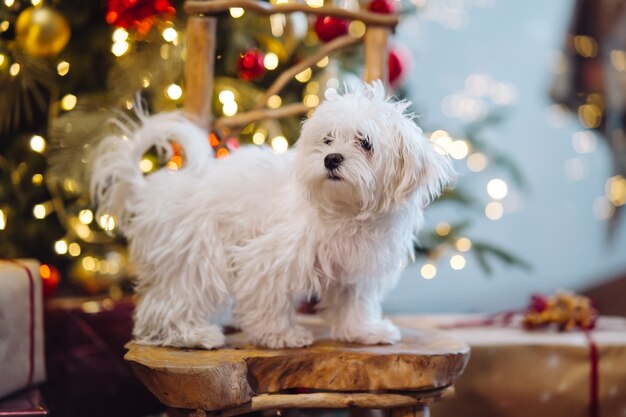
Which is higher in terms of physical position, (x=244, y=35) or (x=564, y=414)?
(x=244, y=35)

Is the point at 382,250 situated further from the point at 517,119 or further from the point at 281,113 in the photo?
the point at 517,119

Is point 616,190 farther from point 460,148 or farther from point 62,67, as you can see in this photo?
point 62,67

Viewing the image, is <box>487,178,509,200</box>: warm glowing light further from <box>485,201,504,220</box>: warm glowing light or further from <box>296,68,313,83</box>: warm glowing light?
<box>296,68,313,83</box>: warm glowing light

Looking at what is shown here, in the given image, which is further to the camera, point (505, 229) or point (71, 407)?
point (505, 229)

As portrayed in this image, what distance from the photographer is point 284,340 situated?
59.3 inches

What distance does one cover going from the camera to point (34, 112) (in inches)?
92.5

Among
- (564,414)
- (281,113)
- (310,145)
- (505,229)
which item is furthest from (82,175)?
(505,229)

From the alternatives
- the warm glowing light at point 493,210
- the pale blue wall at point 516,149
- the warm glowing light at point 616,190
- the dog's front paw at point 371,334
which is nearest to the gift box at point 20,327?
the dog's front paw at point 371,334

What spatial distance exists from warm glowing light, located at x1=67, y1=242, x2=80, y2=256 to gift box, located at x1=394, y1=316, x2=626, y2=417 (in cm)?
116

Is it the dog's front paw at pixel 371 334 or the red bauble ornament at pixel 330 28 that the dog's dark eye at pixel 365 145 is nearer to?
the dog's front paw at pixel 371 334

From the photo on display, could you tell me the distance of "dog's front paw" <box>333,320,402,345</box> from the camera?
1554mm

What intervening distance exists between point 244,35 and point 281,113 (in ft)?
1.79

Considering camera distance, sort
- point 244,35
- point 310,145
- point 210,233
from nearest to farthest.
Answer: point 310,145 < point 210,233 < point 244,35

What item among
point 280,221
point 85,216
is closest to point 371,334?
point 280,221
